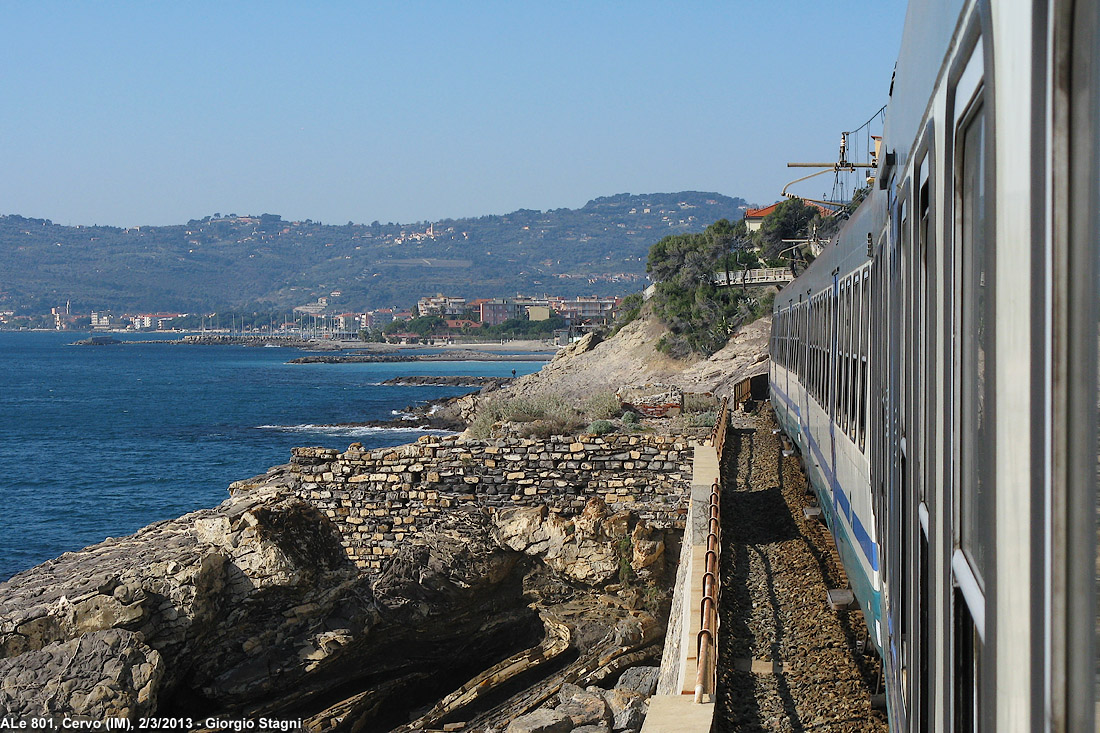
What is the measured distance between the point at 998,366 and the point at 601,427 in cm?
2455

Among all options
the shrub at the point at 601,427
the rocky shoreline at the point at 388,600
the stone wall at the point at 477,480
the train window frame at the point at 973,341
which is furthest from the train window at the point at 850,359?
the shrub at the point at 601,427

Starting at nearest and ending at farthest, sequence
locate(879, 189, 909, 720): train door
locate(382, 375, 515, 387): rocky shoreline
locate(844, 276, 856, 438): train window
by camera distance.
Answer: locate(879, 189, 909, 720): train door < locate(844, 276, 856, 438): train window < locate(382, 375, 515, 387): rocky shoreline

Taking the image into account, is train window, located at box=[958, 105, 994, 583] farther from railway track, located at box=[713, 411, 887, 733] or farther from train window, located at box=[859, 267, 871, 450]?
railway track, located at box=[713, 411, 887, 733]

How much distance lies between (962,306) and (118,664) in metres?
11.8

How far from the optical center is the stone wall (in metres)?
18.3

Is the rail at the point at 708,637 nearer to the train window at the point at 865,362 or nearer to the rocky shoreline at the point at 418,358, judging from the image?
the train window at the point at 865,362

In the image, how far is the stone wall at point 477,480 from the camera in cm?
1833

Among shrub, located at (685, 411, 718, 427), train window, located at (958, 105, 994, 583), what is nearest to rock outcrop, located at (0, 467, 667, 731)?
shrub, located at (685, 411, 718, 427)

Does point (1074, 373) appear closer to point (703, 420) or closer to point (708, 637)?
Result: point (708, 637)

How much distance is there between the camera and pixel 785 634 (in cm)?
823

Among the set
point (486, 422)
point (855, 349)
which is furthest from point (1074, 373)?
point (486, 422)

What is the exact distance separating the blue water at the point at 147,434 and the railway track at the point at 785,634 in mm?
21988

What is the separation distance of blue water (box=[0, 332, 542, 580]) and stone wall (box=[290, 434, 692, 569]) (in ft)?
41.4

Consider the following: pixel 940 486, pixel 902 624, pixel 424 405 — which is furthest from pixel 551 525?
pixel 424 405
